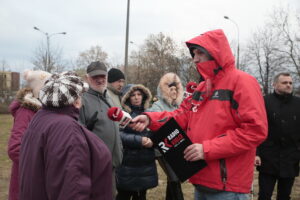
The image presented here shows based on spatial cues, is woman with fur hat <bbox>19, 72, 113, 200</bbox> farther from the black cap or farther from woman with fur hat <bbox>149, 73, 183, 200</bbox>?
woman with fur hat <bbox>149, 73, 183, 200</bbox>

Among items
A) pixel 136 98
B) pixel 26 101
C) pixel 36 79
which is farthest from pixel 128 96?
pixel 26 101

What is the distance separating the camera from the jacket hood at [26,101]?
3010 mm

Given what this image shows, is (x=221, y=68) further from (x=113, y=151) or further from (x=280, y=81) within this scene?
(x=280, y=81)

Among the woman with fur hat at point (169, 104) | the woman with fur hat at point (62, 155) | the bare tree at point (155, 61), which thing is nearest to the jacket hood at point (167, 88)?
the woman with fur hat at point (169, 104)

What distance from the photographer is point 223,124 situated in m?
2.02

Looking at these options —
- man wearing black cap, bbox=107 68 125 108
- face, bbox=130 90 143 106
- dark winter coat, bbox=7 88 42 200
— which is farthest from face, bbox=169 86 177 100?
dark winter coat, bbox=7 88 42 200

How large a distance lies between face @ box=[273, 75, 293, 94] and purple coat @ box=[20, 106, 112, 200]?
3058 mm

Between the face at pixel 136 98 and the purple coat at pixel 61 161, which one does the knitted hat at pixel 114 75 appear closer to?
the face at pixel 136 98

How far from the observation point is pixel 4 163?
7473mm

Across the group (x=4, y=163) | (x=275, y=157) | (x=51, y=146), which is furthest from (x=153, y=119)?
(x=4, y=163)

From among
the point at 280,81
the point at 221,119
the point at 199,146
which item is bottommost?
the point at 199,146

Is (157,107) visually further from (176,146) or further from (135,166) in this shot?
(176,146)

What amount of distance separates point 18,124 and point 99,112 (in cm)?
86

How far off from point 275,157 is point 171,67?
28.0 m
